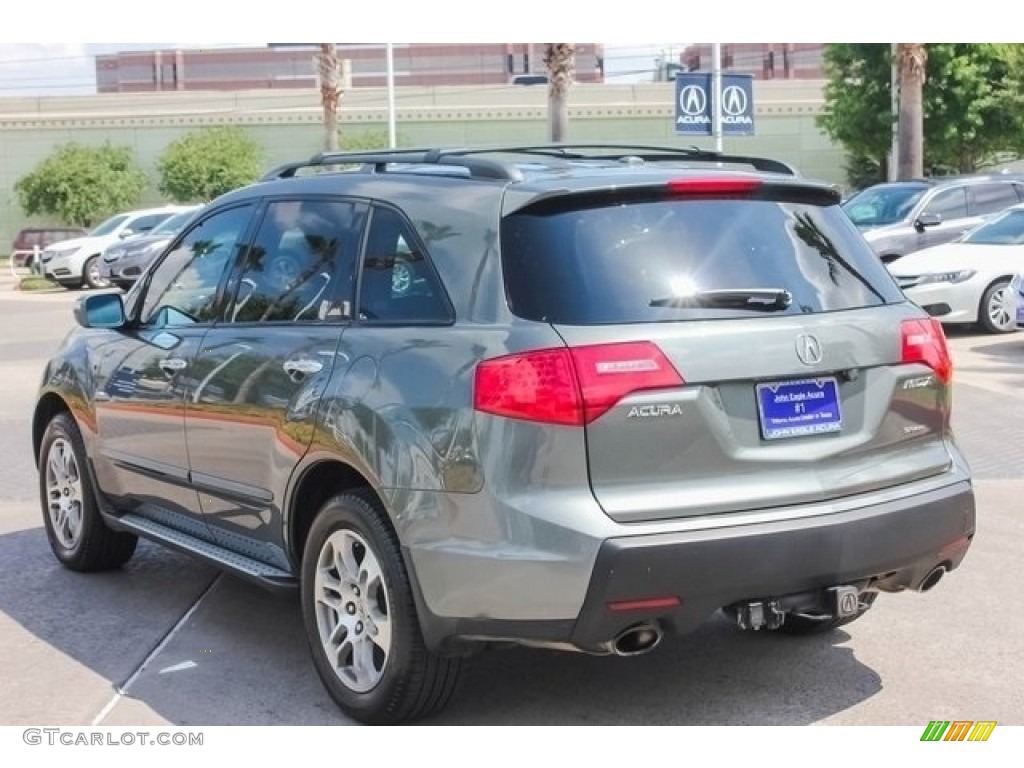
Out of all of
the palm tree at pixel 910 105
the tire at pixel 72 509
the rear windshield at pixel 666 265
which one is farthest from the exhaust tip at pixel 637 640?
the palm tree at pixel 910 105

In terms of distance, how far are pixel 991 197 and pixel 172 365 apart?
1635 centimetres

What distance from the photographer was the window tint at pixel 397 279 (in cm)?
445

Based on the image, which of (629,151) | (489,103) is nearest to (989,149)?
(489,103)

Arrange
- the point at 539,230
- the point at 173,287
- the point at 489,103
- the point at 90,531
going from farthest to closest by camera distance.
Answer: the point at 489,103, the point at 90,531, the point at 173,287, the point at 539,230

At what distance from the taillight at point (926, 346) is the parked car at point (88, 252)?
26445 millimetres

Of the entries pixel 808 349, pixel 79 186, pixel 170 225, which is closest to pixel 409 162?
pixel 808 349

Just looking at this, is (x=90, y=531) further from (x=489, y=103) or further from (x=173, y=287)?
(x=489, y=103)

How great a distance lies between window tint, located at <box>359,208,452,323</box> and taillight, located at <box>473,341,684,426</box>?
0.40 metres

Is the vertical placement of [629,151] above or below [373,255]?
above

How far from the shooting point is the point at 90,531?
6.53 meters

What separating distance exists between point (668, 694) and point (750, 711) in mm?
317

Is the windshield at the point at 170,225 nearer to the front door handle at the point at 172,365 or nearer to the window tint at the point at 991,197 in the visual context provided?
the window tint at the point at 991,197

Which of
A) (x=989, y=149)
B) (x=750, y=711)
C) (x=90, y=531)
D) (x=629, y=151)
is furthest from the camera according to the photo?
(x=989, y=149)

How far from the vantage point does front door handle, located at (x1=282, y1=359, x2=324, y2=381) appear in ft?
15.6
